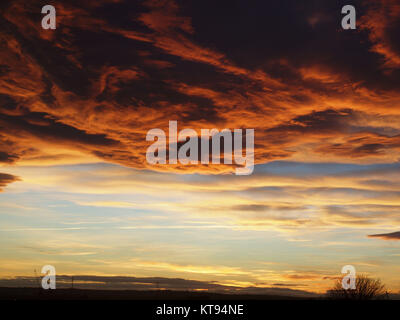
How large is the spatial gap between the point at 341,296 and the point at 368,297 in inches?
253
